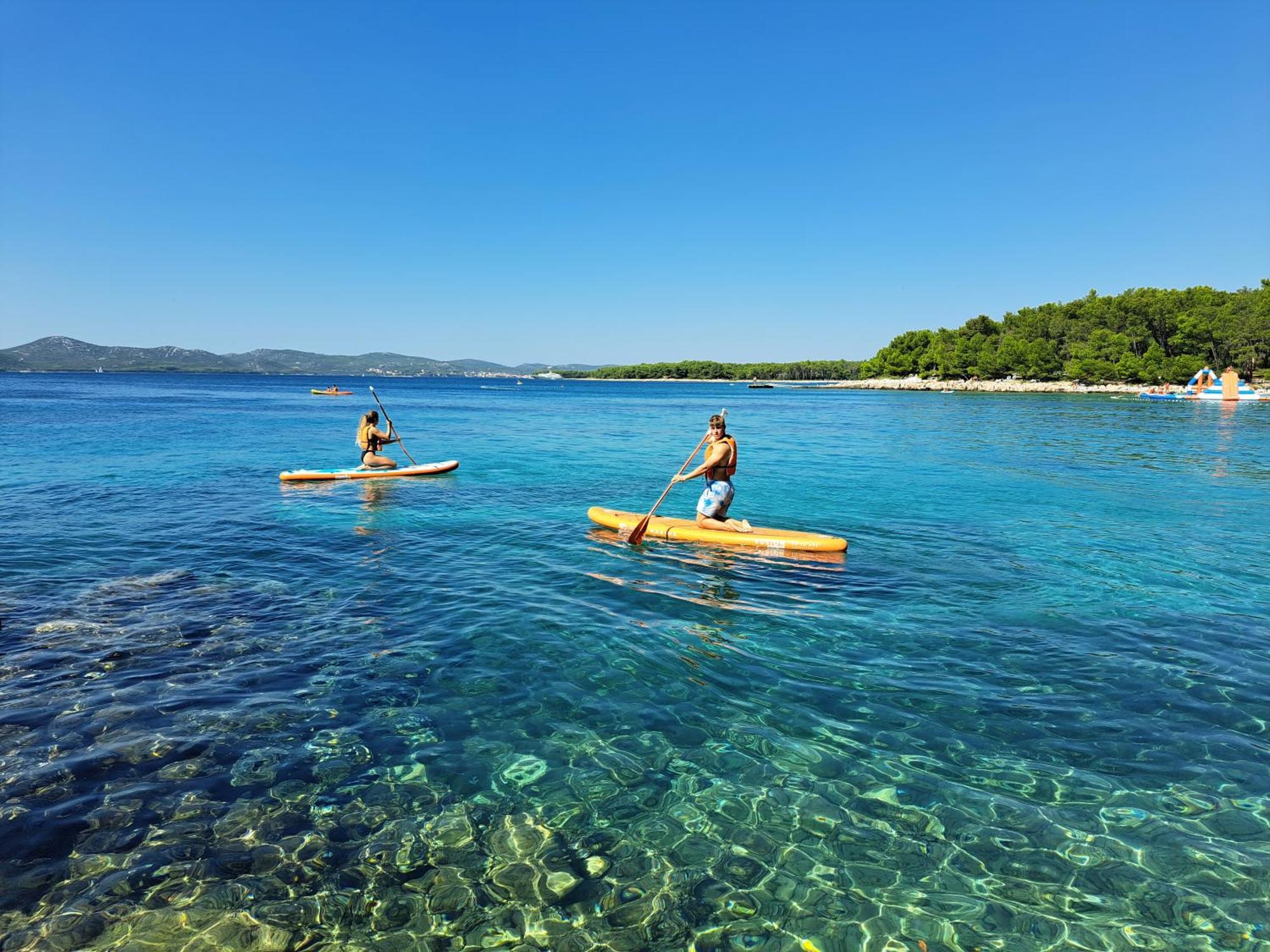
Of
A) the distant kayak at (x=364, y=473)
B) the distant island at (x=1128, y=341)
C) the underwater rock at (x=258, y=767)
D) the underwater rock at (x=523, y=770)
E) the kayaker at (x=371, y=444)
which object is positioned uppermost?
the distant island at (x=1128, y=341)

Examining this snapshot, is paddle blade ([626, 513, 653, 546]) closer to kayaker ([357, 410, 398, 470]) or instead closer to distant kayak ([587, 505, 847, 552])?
distant kayak ([587, 505, 847, 552])

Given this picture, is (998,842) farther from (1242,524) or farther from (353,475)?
(353,475)

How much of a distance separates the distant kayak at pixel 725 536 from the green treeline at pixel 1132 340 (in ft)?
358

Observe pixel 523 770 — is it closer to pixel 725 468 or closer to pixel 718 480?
pixel 725 468

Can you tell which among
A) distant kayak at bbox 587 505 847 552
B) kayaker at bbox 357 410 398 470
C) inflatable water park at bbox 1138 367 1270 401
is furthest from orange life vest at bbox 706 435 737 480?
inflatable water park at bbox 1138 367 1270 401

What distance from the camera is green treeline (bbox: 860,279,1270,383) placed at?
9412 centimetres

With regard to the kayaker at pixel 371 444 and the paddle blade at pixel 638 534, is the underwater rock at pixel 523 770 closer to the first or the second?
the paddle blade at pixel 638 534

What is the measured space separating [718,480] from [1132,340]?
122 metres

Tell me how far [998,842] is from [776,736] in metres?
2.04

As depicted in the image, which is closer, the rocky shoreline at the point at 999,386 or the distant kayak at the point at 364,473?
the distant kayak at the point at 364,473

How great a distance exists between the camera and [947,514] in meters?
17.8

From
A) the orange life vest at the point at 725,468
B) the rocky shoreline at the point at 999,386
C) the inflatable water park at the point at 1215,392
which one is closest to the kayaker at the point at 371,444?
the orange life vest at the point at 725,468

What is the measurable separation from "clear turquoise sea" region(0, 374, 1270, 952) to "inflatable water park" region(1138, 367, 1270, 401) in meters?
77.1

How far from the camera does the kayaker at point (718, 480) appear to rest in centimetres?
1384
